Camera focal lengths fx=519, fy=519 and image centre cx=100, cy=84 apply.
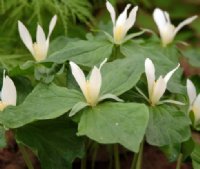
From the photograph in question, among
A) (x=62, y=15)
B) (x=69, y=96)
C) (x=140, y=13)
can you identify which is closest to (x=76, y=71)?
(x=69, y=96)

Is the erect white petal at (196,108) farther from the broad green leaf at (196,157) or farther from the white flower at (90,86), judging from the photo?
the white flower at (90,86)

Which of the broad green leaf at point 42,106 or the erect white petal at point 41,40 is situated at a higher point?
the erect white petal at point 41,40

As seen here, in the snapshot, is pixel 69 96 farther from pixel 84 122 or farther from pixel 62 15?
pixel 62 15

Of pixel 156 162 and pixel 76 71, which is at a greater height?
pixel 76 71

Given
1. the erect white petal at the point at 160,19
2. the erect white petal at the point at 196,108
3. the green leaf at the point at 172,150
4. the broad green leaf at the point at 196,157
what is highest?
the erect white petal at the point at 160,19

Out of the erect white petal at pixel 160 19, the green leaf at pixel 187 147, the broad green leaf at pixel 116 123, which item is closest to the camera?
the broad green leaf at pixel 116 123

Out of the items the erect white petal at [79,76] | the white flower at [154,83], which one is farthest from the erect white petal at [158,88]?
the erect white petal at [79,76]

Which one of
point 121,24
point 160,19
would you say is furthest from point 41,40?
point 160,19

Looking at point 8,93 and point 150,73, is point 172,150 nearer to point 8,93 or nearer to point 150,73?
point 150,73
